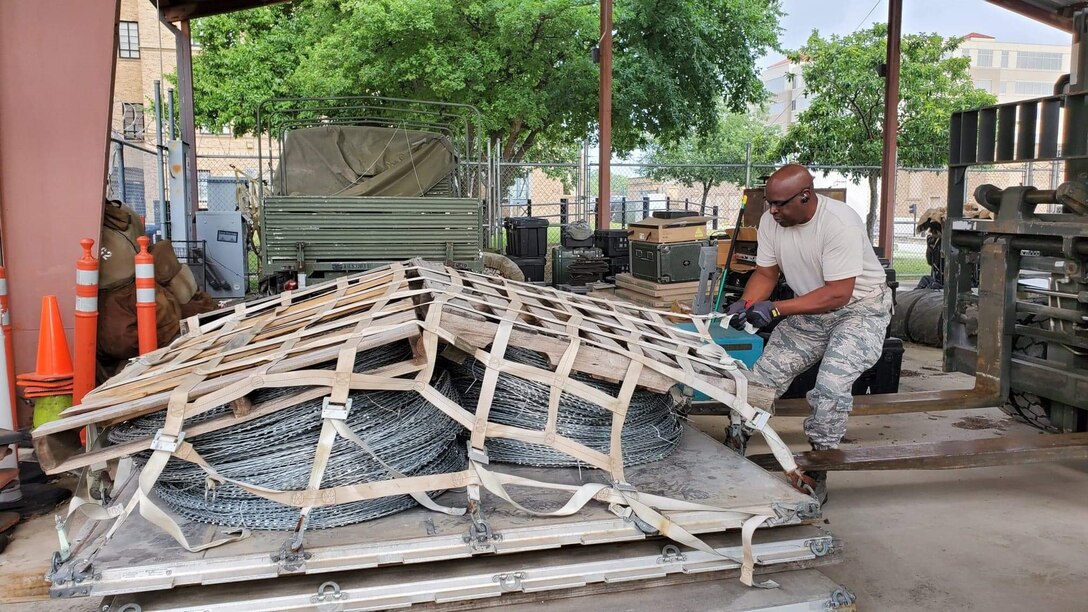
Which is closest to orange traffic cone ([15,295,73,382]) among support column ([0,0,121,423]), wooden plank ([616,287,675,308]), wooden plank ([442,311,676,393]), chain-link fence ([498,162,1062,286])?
support column ([0,0,121,423])

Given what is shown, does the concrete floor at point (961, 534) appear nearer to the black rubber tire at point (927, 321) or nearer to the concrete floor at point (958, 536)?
the concrete floor at point (958, 536)

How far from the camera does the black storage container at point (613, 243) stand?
1329 centimetres

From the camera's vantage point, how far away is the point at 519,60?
18.6 m

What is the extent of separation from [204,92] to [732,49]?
14.0 meters

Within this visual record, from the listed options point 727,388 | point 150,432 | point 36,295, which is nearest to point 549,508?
point 727,388

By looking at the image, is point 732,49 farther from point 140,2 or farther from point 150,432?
point 140,2

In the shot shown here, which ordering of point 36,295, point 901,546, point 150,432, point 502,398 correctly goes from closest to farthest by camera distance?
point 150,432, point 502,398, point 901,546, point 36,295

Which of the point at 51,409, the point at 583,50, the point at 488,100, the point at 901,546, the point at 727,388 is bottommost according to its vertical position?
the point at 901,546

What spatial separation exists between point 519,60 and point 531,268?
756 centimetres

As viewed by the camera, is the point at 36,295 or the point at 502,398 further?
the point at 36,295

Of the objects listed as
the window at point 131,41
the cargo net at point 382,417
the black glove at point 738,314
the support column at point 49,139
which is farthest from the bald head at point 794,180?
the window at point 131,41

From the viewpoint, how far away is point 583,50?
61.2ft

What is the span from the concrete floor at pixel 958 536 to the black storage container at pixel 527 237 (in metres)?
7.67

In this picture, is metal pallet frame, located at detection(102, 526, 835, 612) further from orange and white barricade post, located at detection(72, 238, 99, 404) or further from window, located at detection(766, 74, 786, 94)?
window, located at detection(766, 74, 786, 94)
